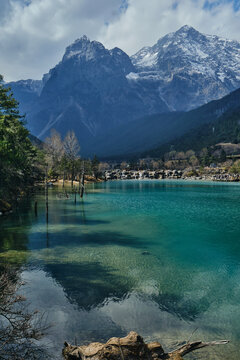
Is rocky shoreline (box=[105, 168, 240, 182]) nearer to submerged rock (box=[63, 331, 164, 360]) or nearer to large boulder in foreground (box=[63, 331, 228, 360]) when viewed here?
large boulder in foreground (box=[63, 331, 228, 360])

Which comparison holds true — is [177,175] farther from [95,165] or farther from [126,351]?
[126,351]

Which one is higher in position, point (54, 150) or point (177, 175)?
point (54, 150)

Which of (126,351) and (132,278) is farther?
(132,278)

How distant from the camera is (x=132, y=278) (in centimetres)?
1717

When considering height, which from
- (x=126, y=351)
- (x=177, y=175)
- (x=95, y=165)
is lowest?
(x=126, y=351)

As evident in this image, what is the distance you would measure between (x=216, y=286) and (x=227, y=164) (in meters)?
172

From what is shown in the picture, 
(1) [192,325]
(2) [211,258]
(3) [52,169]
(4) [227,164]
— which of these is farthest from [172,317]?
(4) [227,164]

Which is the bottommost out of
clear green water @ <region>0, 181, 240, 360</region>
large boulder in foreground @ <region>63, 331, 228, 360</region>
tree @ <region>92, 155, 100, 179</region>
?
clear green water @ <region>0, 181, 240, 360</region>

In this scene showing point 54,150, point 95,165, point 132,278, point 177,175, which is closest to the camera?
point 132,278

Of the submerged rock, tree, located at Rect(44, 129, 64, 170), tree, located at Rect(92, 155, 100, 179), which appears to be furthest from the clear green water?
tree, located at Rect(92, 155, 100, 179)

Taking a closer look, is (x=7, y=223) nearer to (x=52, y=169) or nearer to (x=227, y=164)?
(x=52, y=169)

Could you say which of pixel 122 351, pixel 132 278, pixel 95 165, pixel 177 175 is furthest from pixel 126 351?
pixel 177 175

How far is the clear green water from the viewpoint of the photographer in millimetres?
11750

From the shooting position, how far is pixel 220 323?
12297 millimetres
